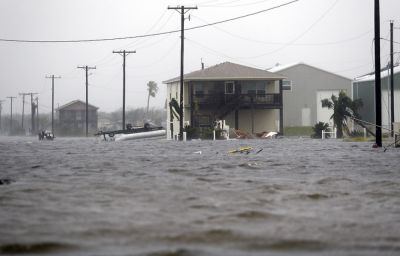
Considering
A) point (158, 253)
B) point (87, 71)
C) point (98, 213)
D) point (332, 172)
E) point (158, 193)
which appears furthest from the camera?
point (87, 71)

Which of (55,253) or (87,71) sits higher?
(87,71)

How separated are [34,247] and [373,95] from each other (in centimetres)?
4791

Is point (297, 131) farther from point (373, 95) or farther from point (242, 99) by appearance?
point (373, 95)

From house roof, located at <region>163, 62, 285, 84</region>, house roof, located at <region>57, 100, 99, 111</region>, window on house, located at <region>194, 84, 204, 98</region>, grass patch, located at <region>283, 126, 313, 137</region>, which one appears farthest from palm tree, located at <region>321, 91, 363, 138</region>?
house roof, located at <region>57, 100, 99, 111</region>

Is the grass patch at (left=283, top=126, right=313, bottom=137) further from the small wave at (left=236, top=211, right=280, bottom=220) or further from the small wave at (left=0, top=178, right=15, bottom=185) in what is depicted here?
the small wave at (left=236, top=211, right=280, bottom=220)

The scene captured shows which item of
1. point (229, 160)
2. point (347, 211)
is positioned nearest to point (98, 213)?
point (347, 211)

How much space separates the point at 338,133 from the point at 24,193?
4073 cm

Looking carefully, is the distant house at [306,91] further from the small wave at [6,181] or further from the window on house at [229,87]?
the small wave at [6,181]

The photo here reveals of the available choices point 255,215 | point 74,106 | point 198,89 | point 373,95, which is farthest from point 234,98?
point 74,106

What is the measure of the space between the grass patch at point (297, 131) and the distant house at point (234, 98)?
13.9ft

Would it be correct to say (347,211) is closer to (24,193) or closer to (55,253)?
(55,253)

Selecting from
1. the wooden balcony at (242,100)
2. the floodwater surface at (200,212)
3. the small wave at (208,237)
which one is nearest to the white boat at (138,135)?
the wooden balcony at (242,100)

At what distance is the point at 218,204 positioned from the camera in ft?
33.3

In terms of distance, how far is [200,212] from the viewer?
30.5ft
